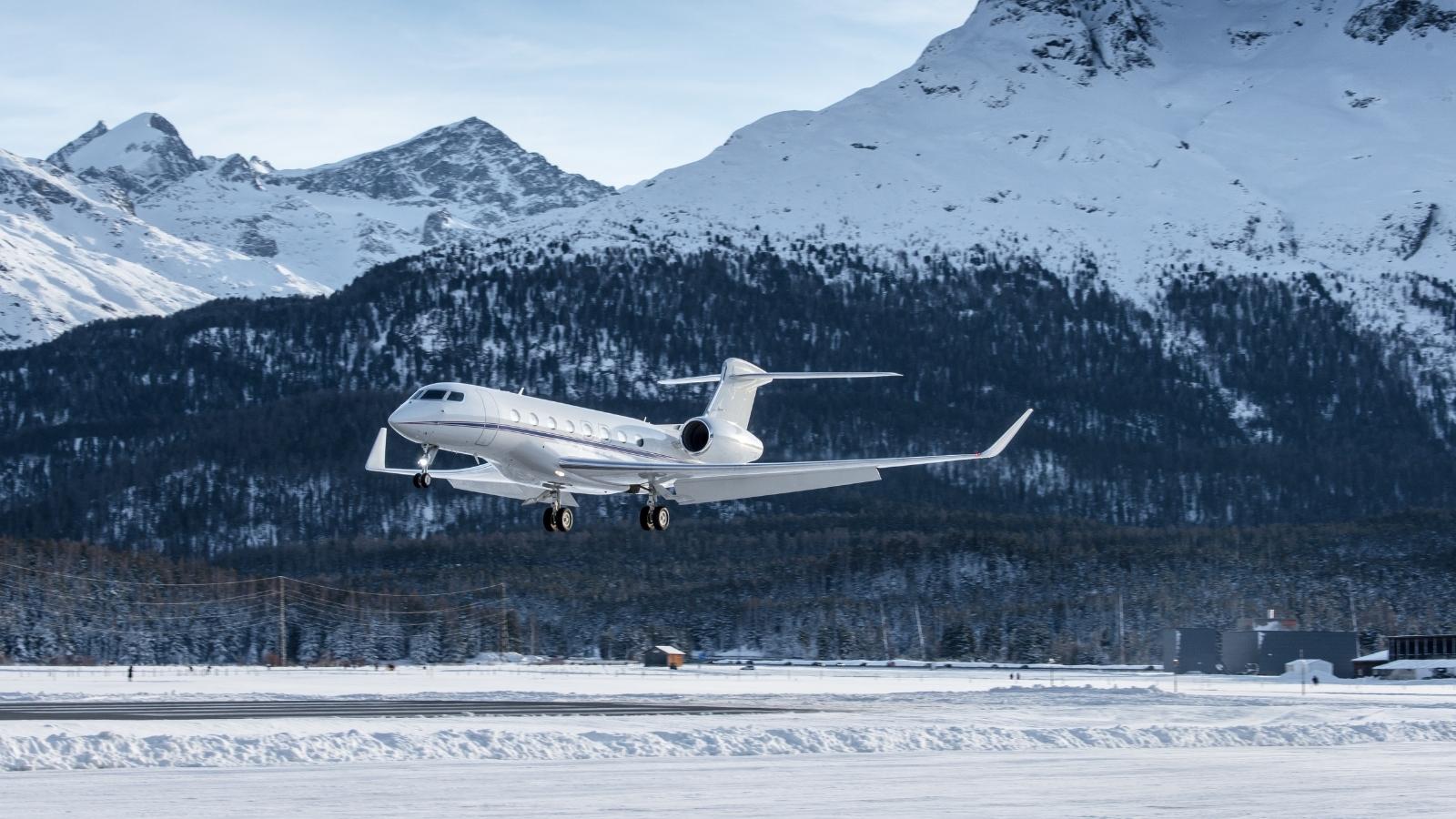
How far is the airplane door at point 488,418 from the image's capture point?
177ft

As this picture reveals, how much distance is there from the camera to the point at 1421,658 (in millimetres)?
137125

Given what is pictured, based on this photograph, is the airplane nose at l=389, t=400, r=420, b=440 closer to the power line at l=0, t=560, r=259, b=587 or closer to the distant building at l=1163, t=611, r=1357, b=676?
the distant building at l=1163, t=611, r=1357, b=676

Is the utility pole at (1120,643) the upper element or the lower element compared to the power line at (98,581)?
lower

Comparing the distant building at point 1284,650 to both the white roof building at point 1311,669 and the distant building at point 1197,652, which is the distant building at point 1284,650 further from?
the distant building at point 1197,652

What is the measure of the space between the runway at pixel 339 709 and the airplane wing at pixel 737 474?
411 inches

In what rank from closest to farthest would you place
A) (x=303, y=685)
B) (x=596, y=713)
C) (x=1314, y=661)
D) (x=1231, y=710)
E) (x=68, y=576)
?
(x=596, y=713)
(x=1231, y=710)
(x=303, y=685)
(x=1314, y=661)
(x=68, y=576)

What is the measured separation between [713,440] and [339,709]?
19476 millimetres

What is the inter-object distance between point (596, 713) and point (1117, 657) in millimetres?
132717

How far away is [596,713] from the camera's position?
6900 centimetres

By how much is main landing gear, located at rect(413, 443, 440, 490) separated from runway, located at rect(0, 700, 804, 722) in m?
15.6

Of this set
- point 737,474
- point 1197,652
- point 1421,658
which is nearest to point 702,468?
point 737,474

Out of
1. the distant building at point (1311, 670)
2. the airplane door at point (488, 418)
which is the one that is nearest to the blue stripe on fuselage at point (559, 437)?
the airplane door at point (488, 418)

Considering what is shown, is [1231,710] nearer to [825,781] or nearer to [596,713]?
[596,713]

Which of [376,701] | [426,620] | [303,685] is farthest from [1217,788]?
[426,620]
